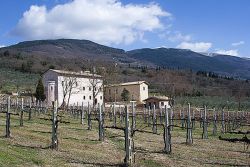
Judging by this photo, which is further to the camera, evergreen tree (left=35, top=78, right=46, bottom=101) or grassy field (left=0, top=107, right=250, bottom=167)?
evergreen tree (left=35, top=78, right=46, bottom=101)

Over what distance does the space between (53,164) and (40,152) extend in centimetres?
241

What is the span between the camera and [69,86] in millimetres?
82188

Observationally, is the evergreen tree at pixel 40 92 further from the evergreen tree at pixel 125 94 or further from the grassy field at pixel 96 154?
the grassy field at pixel 96 154

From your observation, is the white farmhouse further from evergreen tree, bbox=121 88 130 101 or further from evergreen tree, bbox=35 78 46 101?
evergreen tree, bbox=121 88 130 101

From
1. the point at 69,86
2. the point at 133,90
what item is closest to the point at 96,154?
the point at 69,86

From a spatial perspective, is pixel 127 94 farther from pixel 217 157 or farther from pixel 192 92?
pixel 217 157

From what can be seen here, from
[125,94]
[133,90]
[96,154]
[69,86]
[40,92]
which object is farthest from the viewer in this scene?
[133,90]

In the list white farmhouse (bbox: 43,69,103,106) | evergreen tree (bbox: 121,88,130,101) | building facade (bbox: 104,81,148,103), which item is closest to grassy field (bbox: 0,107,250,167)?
white farmhouse (bbox: 43,69,103,106)

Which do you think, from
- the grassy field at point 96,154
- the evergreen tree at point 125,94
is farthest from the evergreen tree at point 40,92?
the grassy field at point 96,154

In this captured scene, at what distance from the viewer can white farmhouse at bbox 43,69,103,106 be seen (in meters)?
81.6

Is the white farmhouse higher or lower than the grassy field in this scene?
higher

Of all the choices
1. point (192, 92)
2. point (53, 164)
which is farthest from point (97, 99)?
point (53, 164)

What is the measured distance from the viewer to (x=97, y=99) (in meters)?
90.0

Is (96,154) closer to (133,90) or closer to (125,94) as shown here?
(125,94)
